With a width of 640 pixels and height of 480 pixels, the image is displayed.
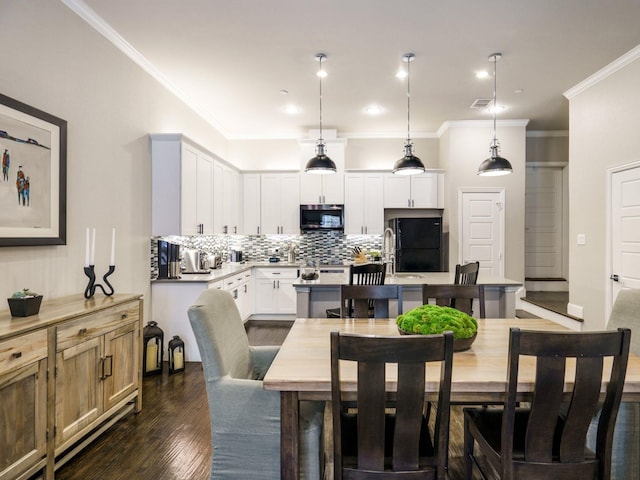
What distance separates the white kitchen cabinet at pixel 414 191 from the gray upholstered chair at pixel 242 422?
491 cm

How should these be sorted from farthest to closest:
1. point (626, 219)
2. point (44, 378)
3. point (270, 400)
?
1. point (626, 219)
2. point (44, 378)
3. point (270, 400)

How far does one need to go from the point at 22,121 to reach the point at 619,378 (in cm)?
333

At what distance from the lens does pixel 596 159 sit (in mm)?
4398

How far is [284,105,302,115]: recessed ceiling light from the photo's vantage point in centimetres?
530

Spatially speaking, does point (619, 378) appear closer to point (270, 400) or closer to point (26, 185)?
point (270, 400)

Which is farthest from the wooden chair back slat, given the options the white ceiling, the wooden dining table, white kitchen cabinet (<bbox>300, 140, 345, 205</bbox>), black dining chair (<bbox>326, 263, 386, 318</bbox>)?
white kitchen cabinet (<bbox>300, 140, 345, 205</bbox>)

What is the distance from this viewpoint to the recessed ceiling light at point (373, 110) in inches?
208

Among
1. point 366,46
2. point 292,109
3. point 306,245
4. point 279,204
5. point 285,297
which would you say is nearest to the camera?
point 366,46

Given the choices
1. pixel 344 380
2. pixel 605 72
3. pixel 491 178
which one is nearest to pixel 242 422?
pixel 344 380

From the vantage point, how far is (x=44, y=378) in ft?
6.33

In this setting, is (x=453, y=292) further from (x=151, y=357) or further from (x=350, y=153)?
(x=350, y=153)

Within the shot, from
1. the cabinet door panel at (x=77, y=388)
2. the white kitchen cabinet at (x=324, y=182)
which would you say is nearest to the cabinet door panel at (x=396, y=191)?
the white kitchen cabinet at (x=324, y=182)

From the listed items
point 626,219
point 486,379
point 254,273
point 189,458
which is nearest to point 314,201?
point 254,273

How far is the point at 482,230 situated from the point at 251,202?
3.80 m
